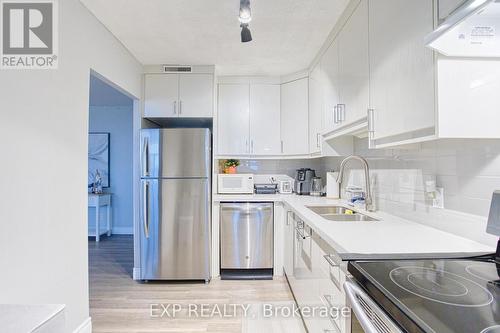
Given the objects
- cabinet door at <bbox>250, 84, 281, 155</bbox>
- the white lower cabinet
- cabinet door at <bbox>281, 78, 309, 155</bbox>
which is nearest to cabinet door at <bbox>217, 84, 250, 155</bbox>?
cabinet door at <bbox>250, 84, 281, 155</bbox>

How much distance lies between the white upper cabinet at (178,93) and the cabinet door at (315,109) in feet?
3.85

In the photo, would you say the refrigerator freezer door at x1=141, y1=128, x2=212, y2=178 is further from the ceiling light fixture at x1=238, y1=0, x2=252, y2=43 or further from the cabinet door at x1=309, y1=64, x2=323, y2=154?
the ceiling light fixture at x1=238, y1=0, x2=252, y2=43

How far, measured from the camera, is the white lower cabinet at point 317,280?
1.19 meters

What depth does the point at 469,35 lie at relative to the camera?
37.0 inches

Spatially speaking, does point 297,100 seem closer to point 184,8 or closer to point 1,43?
point 184,8

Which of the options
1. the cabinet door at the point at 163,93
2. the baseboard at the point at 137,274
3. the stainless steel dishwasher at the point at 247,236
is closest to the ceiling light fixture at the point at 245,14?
the cabinet door at the point at 163,93

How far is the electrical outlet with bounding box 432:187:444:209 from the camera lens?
1389mm

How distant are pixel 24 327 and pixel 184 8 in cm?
206

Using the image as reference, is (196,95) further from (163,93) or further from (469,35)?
(469,35)

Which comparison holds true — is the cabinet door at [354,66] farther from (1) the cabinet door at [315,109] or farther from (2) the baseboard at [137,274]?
(2) the baseboard at [137,274]

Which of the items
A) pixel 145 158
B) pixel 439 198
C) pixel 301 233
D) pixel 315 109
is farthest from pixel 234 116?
pixel 439 198

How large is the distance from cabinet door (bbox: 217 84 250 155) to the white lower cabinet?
1365 mm

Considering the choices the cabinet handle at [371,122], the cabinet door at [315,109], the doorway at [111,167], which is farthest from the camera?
the doorway at [111,167]

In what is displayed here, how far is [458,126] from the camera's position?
1.00 meters
